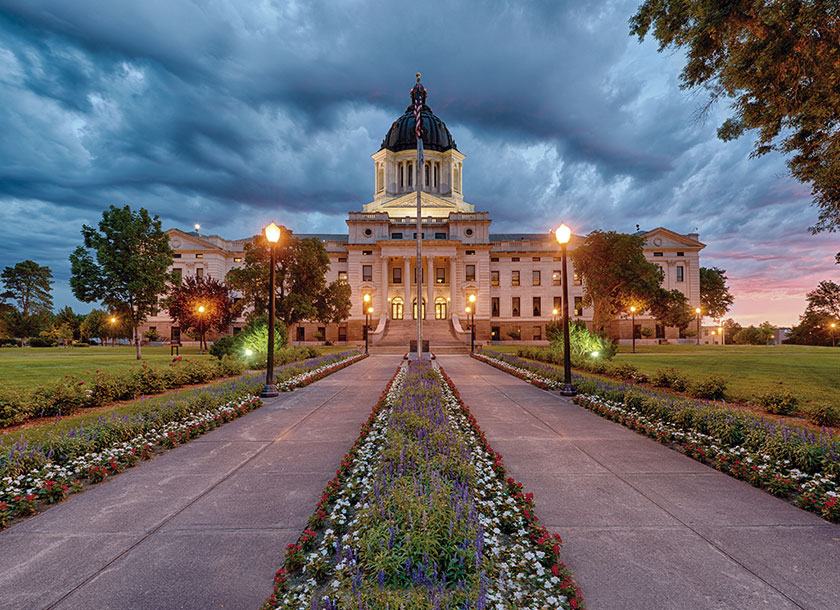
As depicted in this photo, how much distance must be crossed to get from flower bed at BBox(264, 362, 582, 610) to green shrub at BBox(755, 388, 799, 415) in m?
7.95

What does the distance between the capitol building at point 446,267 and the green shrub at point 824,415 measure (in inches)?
1626

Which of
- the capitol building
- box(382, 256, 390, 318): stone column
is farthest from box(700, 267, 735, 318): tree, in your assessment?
box(382, 256, 390, 318): stone column

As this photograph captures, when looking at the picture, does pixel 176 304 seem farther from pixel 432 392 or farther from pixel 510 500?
pixel 510 500

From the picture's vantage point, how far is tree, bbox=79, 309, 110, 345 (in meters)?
53.4

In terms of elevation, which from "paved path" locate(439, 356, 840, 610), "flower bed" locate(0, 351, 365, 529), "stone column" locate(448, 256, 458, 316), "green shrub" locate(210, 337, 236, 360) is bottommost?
"paved path" locate(439, 356, 840, 610)

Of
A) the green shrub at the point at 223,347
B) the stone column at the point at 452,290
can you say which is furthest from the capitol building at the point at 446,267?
the green shrub at the point at 223,347

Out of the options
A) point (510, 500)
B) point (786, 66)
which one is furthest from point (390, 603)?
point (786, 66)

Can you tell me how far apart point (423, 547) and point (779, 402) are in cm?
1001

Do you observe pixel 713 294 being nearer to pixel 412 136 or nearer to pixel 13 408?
pixel 412 136

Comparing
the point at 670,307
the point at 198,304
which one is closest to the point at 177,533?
the point at 198,304

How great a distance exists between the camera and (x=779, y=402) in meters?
8.56

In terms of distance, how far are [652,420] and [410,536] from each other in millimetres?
7027

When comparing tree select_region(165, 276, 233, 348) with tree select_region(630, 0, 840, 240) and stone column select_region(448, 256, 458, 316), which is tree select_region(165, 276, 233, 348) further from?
tree select_region(630, 0, 840, 240)

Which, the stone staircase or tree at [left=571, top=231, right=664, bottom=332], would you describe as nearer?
tree at [left=571, top=231, right=664, bottom=332]
